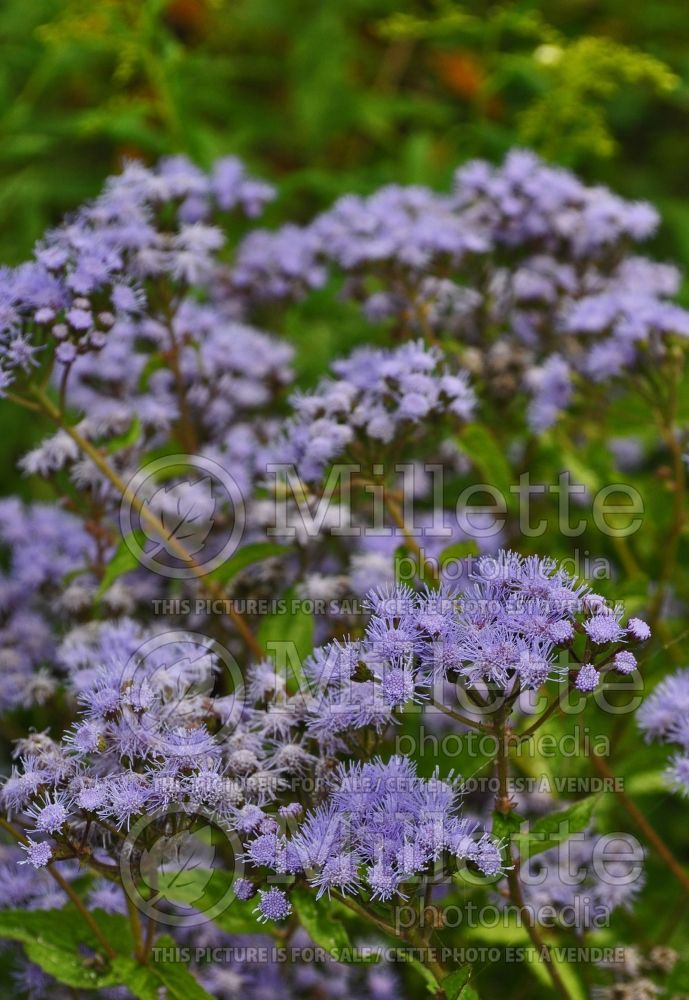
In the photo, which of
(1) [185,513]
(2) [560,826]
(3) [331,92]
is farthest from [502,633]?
(3) [331,92]

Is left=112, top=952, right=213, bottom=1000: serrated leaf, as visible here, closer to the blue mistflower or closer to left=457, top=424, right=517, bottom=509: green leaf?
the blue mistflower

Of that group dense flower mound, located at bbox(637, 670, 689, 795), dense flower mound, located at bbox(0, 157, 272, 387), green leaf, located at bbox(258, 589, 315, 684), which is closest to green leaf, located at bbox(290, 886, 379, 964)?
green leaf, located at bbox(258, 589, 315, 684)

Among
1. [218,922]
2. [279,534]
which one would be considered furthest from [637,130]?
[218,922]

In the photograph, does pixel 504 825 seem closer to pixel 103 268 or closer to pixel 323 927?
pixel 323 927

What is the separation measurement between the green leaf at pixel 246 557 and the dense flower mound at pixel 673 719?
89cm

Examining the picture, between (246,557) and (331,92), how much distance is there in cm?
321

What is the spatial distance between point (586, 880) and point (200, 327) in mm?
1807

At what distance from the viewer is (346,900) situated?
1.76m

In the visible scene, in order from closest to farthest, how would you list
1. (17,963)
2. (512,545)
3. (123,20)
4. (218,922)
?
(218,922), (17,963), (512,545), (123,20)

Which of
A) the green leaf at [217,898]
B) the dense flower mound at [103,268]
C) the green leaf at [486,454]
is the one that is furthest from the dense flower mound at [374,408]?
the green leaf at [217,898]

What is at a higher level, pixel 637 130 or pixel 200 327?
pixel 637 130

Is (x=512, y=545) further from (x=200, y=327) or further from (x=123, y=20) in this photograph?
(x=123, y=20)

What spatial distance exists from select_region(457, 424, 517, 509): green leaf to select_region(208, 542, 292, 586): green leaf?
0.54 metres

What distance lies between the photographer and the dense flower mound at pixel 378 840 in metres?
1.73
